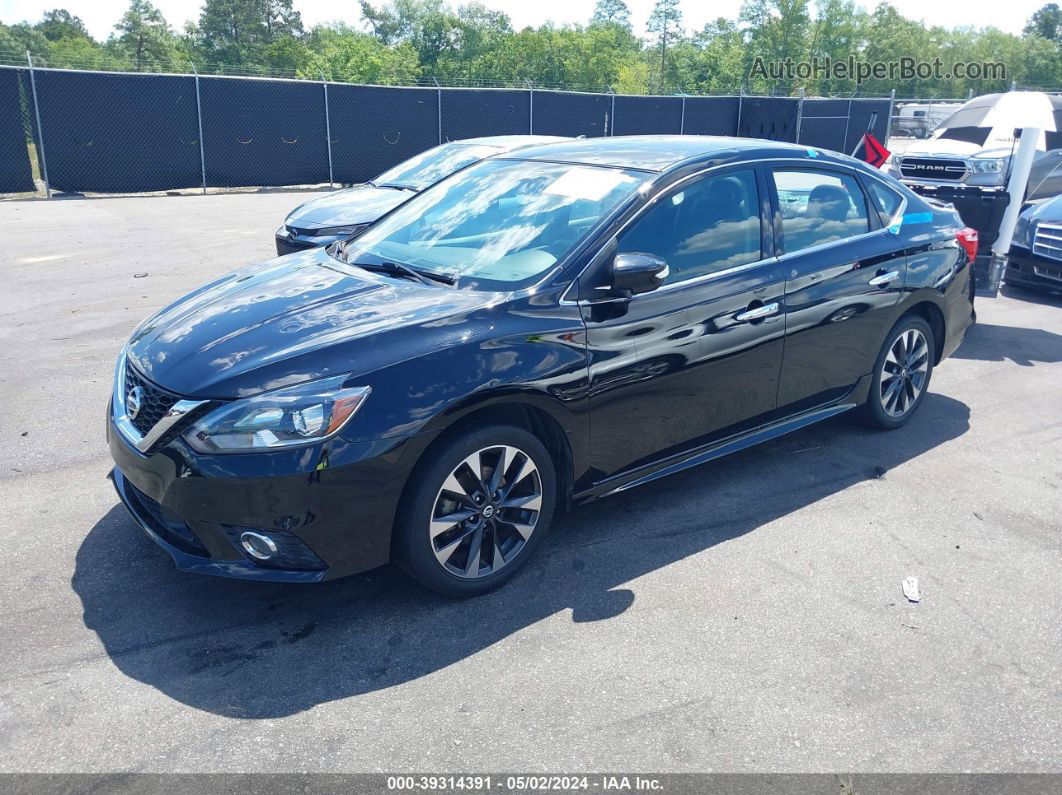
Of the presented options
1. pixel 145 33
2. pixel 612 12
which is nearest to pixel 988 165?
pixel 145 33

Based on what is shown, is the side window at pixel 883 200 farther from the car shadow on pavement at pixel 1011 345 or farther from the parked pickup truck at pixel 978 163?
the parked pickup truck at pixel 978 163

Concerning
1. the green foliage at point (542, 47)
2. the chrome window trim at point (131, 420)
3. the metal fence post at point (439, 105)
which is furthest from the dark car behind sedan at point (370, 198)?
the green foliage at point (542, 47)

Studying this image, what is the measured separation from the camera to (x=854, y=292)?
4.92 meters

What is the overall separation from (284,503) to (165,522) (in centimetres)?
61

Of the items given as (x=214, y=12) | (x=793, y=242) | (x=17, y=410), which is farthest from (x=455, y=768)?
(x=214, y=12)

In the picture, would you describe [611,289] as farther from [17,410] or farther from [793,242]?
[17,410]

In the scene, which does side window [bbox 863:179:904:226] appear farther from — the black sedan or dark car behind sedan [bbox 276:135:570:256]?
dark car behind sedan [bbox 276:135:570:256]

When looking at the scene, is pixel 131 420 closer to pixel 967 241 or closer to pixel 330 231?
pixel 967 241

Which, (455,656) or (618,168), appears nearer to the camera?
(455,656)

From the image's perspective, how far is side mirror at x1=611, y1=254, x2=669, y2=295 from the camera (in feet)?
12.2

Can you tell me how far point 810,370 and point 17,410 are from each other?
4870 mm

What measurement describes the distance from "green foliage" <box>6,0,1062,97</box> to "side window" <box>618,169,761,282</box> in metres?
59.6

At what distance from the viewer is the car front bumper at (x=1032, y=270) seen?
9.43m

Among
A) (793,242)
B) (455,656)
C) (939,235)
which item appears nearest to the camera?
(455,656)
